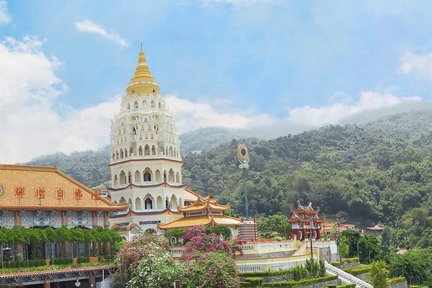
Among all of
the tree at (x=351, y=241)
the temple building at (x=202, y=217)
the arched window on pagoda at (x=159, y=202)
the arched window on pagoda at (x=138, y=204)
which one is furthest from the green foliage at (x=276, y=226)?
the arched window on pagoda at (x=138, y=204)

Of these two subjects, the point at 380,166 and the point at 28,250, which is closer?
the point at 28,250

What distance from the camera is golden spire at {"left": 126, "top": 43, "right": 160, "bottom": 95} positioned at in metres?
61.5

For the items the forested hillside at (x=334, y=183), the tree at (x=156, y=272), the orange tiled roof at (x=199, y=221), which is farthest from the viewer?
the forested hillside at (x=334, y=183)

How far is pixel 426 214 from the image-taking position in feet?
315

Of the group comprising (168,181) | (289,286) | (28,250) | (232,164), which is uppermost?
(232,164)

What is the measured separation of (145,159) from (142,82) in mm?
7400

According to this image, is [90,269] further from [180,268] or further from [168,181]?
[168,181]

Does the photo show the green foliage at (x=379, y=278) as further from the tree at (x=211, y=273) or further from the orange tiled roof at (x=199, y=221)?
the orange tiled roof at (x=199, y=221)

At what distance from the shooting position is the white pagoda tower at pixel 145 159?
58.1 meters

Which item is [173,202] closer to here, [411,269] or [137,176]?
[137,176]

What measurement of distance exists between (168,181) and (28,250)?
18650mm

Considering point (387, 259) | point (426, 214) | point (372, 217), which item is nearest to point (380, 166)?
point (372, 217)

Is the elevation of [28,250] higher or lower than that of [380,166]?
lower

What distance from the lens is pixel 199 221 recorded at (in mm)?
51688
